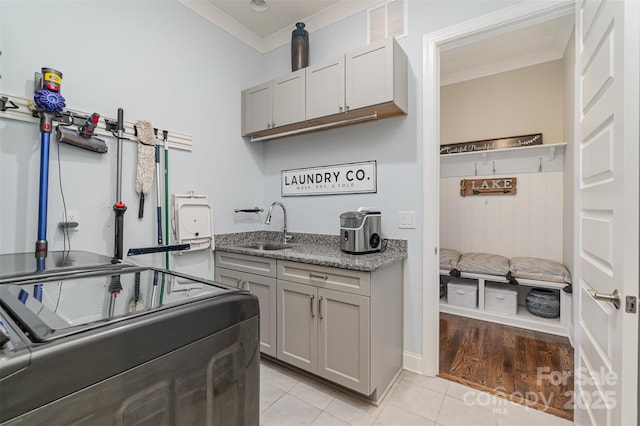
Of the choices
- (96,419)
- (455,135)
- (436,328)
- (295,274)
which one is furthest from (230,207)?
(455,135)

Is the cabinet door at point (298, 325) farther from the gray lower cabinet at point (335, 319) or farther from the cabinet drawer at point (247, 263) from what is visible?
the cabinet drawer at point (247, 263)

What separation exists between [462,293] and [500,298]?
14.3 inches

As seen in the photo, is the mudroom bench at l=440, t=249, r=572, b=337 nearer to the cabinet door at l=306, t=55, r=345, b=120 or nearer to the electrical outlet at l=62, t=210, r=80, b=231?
the cabinet door at l=306, t=55, r=345, b=120

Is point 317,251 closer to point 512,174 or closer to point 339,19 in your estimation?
point 339,19

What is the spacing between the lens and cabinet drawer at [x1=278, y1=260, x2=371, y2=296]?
1729 millimetres

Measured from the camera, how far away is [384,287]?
189 centimetres

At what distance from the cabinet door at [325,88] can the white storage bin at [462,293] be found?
2.41 meters

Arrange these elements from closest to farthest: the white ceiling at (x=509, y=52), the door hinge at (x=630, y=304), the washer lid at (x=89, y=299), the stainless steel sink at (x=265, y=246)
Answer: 1. the washer lid at (x=89, y=299)
2. the door hinge at (x=630, y=304)
3. the stainless steel sink at (x=265, y=246)
4. the white ceiling at (x=509, y=52)

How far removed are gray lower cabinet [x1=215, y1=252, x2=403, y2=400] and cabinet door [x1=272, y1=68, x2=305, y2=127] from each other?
1.21m

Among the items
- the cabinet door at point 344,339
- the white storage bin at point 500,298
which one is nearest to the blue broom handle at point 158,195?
the cabinet door at point 344,339

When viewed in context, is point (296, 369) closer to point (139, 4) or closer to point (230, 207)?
point (230, 207)

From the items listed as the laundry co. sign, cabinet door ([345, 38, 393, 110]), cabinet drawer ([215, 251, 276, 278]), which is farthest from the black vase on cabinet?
cabinet drawer ([215, 251, 276, 278])

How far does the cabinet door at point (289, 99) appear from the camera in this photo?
7.82ft

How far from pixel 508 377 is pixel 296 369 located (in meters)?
1.53
